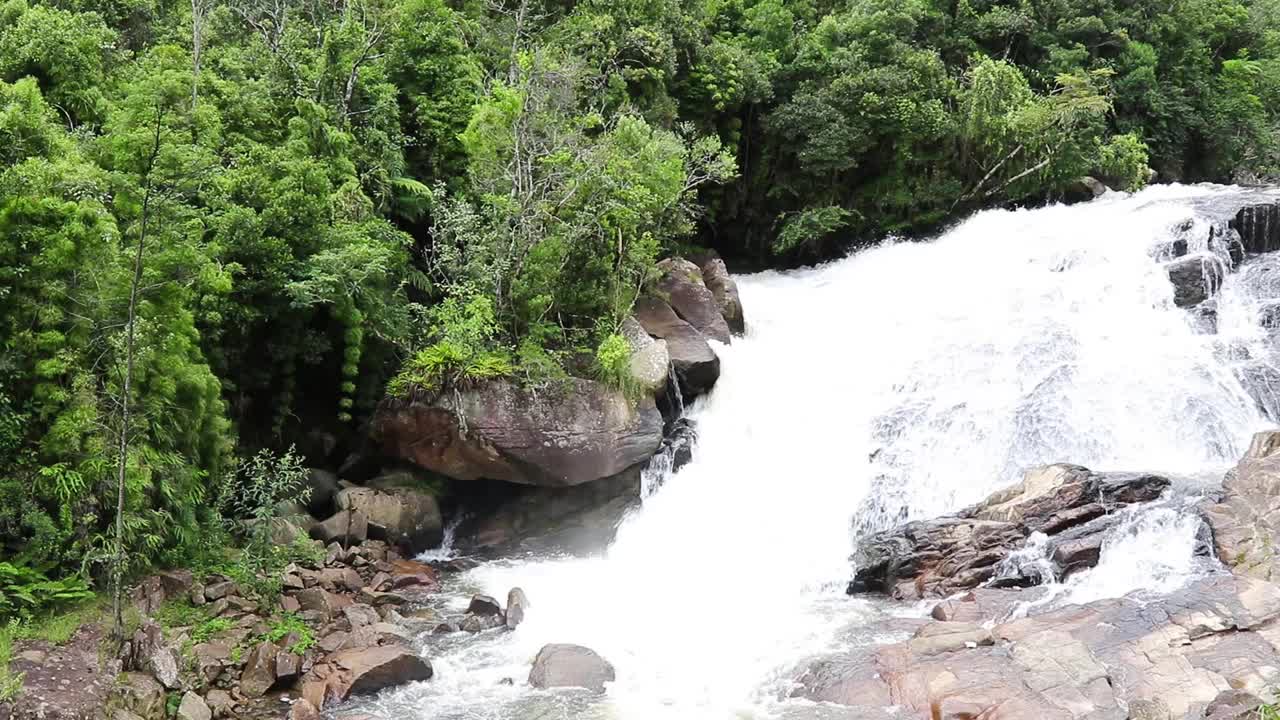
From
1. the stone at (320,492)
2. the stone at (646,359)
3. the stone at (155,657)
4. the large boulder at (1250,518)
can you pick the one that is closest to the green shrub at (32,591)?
the stone at (155,657)

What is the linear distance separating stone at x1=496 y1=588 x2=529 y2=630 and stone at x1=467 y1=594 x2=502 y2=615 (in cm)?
23

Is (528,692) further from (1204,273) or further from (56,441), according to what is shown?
(1204,273)

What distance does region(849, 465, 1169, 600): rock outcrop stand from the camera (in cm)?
1438

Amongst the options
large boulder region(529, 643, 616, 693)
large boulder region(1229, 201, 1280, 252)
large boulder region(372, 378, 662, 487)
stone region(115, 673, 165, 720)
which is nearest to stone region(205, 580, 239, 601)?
stone region(115, 673, 165, 720)

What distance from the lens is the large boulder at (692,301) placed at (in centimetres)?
2208

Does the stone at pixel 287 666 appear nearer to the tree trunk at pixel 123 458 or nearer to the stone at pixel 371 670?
the stone at pixel 371 670

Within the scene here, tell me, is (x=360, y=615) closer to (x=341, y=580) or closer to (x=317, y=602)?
(x=317, y=602)

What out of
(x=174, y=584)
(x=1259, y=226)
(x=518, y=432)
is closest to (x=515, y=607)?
(x=518, y=432)

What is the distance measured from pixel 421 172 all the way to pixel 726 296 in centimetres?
783

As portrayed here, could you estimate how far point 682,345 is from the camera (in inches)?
818

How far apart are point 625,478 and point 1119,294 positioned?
11869 millimetres

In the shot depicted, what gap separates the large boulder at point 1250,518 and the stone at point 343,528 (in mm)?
13483

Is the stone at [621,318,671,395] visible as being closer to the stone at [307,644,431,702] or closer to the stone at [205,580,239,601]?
the stone at [307,644,431,702]

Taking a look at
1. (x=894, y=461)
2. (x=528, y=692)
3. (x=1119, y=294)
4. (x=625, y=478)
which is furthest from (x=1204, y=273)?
(x=528, y=692)
